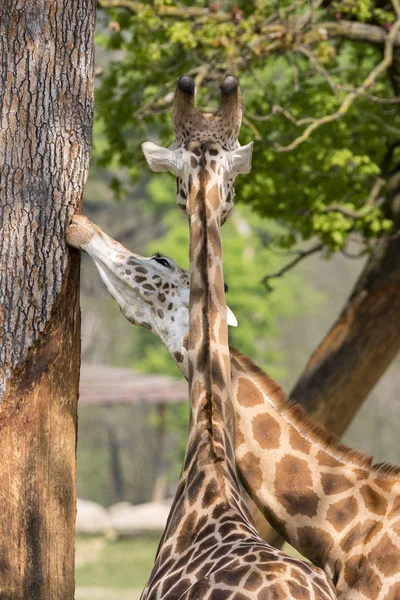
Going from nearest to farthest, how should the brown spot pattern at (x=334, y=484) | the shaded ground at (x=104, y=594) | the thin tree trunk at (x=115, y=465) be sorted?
the brown spot pattern at (x=334, y=484) → the shaded ground at (x=104, y=594) → the thin tree trunk at (x=115, y=465)

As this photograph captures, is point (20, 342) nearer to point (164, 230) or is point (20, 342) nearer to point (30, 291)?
point (30, 291)

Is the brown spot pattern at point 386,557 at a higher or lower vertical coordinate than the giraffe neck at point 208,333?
lower

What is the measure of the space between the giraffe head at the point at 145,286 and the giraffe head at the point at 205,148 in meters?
0.36

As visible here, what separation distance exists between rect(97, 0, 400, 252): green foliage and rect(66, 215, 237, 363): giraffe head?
388 cm

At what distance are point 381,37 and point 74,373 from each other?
19.0ft

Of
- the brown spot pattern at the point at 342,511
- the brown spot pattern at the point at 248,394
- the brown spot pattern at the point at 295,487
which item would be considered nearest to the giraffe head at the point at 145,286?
the brown spot pattern at the point at 248,394

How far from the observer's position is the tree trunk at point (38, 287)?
4047 millimetres

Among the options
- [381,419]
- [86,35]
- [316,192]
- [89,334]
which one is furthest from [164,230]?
[86,35]

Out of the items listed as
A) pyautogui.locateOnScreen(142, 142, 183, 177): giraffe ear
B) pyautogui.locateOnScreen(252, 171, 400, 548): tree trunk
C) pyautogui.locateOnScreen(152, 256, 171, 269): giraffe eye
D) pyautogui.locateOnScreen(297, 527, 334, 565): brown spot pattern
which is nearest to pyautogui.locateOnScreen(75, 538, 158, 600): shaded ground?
pyautogui.locateOnScreen(252, 171, 400, 548): tree trunk

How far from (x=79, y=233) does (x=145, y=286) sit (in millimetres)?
399

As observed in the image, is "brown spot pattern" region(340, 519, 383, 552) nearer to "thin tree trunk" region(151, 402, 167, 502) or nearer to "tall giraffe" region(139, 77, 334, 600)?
"tall giraffe" region(139, 77, 334, 600)

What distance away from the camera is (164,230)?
40.3 m

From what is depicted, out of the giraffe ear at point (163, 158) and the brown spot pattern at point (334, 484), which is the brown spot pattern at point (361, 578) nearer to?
the brown spot pattern at point (334, 484)

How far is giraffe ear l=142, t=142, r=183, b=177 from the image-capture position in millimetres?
4105
